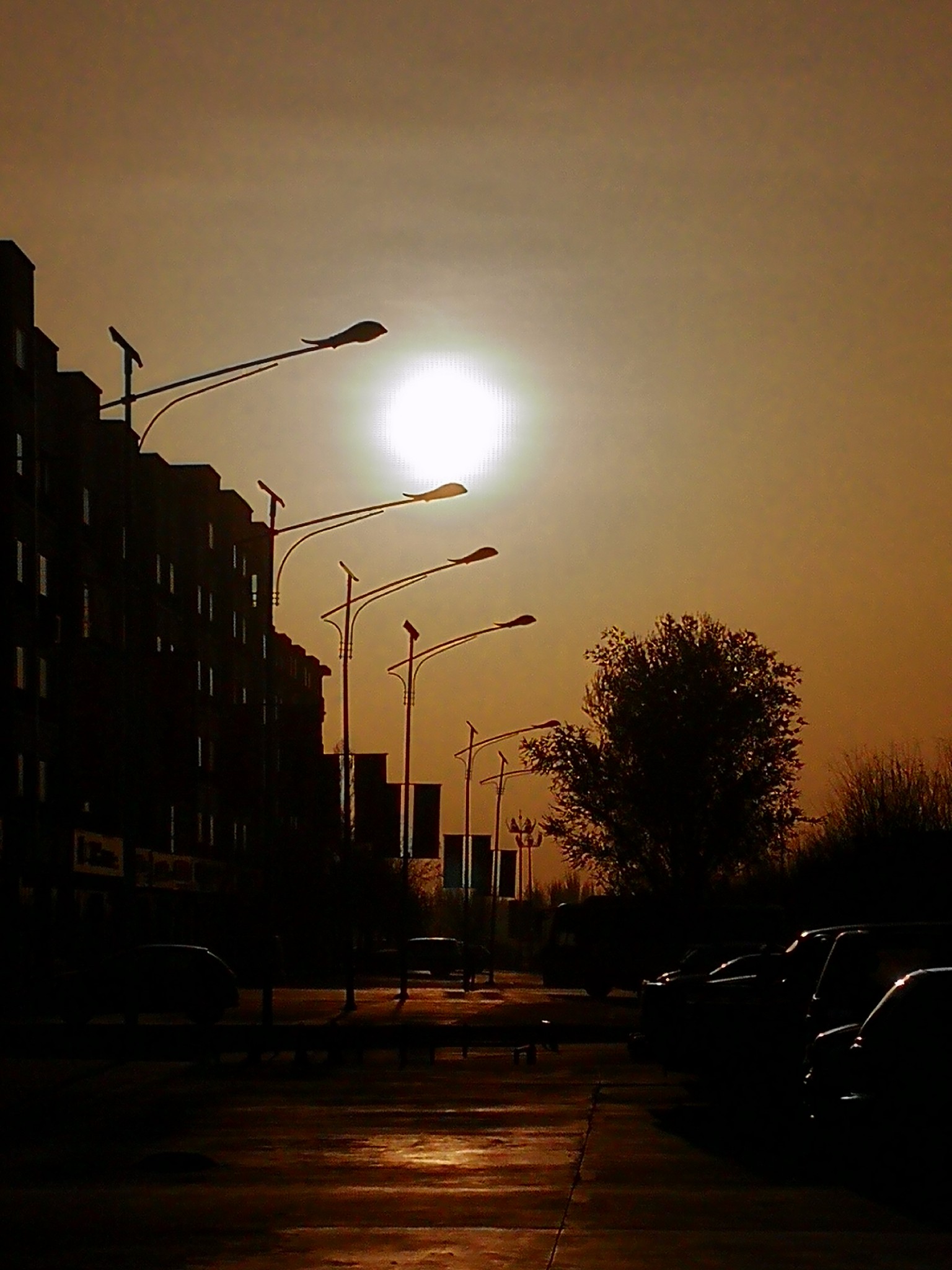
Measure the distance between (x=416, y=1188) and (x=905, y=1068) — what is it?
11.8ft

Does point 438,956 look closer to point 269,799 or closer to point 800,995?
point 269,799

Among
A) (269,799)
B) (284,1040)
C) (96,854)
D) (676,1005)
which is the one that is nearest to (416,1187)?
(676,1005)

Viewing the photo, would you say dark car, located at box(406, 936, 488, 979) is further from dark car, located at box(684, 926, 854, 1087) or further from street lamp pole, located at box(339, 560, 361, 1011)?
dark car, located at box(684, 926, 854, 1087)

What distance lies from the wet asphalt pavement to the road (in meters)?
0.03

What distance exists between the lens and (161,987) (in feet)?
133

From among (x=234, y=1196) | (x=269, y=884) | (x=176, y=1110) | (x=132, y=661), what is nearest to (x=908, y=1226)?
(x=234, y=1196)

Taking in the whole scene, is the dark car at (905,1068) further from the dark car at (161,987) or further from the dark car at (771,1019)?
the dark car at (161,987)

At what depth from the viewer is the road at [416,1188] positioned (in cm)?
1141

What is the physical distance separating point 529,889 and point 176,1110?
116842 mm

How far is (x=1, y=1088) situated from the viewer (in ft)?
78.6

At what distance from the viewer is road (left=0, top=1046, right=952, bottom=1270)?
37.4 feet

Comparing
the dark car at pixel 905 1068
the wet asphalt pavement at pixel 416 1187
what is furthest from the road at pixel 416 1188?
the dark car at pixel 905 1068

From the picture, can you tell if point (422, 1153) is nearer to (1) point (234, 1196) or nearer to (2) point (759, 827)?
(1) point (234, 1196)

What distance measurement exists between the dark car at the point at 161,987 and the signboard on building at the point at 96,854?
859 inches
